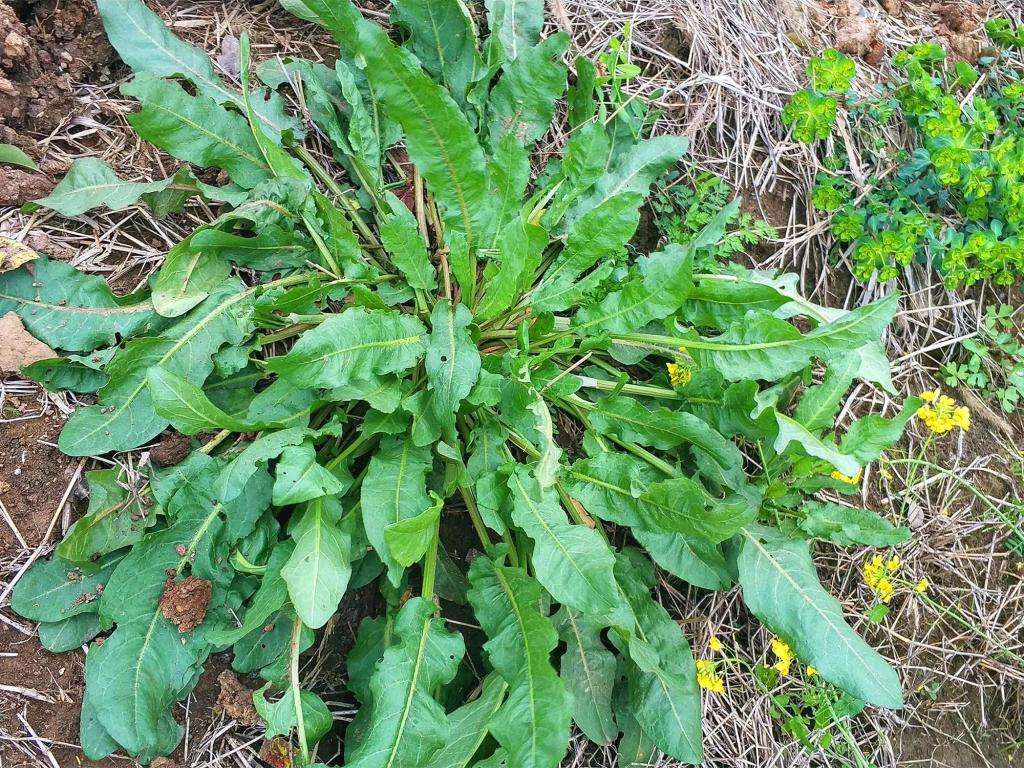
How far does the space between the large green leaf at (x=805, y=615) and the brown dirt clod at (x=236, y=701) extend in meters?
1.13

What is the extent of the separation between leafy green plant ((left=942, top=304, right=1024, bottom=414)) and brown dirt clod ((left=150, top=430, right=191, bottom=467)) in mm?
2301

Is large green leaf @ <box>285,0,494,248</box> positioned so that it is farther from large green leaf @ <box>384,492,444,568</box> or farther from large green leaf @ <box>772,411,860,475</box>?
large green leaf @ <box>772,411,860,475</box>

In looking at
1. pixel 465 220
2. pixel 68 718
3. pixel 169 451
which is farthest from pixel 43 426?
pixel 465 220

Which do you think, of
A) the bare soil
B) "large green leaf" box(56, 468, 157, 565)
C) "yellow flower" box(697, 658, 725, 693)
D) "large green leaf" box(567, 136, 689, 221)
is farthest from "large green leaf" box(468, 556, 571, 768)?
the bare soil

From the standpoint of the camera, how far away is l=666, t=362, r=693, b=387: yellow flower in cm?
184

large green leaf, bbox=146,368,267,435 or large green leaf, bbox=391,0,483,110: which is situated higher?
large green leaf, bbox=391,0,483,110

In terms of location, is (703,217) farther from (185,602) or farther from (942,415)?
(185,602)

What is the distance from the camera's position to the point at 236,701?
1.49m

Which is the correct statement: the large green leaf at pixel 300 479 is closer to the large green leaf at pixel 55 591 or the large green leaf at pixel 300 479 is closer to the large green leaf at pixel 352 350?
the large green leaf at pixel 352 350

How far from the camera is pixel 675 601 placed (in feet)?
6.27

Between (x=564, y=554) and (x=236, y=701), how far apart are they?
76 centimetres

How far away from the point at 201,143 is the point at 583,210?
0.96 m

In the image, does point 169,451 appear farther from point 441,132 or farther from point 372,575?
point 441,132

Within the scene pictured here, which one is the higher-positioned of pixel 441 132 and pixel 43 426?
pixel 441 132
